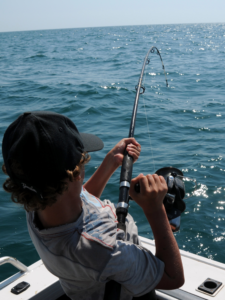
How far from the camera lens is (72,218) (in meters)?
1.21

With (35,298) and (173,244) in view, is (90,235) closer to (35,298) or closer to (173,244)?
(173,244)

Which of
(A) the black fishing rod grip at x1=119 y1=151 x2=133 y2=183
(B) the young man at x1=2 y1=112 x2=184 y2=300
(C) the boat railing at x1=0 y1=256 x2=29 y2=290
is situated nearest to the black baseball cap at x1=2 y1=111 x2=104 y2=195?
(B) the young man at x1=2 y1=112 x2=184 y2=300

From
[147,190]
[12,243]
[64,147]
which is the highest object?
[64,147]

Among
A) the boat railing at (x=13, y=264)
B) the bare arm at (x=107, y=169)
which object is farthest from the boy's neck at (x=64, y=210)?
the boat railing at (x=13, y=264)

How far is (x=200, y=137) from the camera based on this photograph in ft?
21.9

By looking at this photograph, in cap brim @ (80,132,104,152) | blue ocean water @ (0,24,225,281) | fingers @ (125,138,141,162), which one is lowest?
blue ocean water @ (0,24,225,281)

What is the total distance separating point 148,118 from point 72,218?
6.87 meters

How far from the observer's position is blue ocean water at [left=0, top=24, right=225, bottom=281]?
3.95m

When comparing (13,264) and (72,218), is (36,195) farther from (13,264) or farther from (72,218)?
(13,264)

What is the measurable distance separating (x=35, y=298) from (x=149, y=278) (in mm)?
942

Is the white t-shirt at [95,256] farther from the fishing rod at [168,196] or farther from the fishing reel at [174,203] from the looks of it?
the fishing reel at [174,203]

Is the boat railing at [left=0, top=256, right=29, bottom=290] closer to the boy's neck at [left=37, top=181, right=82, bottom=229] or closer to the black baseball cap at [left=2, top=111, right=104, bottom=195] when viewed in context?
the boy's neck at [left=37, top=181, right=82, bottom=229]

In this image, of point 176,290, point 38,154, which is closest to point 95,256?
point 38,154

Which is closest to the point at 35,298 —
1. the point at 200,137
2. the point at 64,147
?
the point at 64,147
